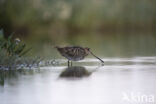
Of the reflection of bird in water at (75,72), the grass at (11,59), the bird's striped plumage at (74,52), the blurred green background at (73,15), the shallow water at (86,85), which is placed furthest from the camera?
the blurred green background at (73,15)

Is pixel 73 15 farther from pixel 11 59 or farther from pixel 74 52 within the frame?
pixel 11 59

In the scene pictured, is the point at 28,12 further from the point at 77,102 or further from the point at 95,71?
the point at 77,102

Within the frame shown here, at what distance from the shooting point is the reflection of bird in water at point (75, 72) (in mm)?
8844

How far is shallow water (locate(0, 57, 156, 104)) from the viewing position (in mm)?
6555

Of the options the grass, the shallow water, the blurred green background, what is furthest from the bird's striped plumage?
the blurred green background

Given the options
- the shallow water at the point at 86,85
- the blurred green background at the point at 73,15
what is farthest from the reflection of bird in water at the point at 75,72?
the blurred green background at the point at 73,15

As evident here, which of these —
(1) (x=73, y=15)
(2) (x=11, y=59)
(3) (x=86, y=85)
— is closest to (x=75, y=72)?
(2) (x=11, y=59)

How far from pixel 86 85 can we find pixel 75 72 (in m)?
1.57

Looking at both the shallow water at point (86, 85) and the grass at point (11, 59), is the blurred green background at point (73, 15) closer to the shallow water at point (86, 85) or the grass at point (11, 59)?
the grass at point (11, 59)

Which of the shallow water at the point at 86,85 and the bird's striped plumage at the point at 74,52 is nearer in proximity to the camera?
the shallow water at the point at 86,85

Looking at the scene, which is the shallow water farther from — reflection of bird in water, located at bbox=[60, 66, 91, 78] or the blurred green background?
the blurred green background

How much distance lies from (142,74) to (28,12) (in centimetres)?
→ 2144

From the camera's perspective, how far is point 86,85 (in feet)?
25.2

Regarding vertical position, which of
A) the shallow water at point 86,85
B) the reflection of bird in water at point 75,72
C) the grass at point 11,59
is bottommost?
the shallow water at point 86,85
